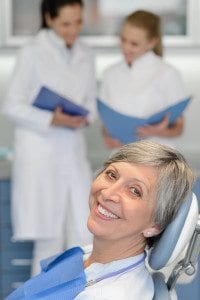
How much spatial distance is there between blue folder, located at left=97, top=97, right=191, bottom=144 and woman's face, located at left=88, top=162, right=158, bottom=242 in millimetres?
1323

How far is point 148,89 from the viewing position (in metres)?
3.63

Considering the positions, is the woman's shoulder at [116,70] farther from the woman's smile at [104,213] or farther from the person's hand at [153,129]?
the woman's smile at [104,213]

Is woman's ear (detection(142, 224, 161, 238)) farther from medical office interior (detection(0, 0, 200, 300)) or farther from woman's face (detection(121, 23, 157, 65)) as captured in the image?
medical office interior (detection(0, 0, 200, 300))

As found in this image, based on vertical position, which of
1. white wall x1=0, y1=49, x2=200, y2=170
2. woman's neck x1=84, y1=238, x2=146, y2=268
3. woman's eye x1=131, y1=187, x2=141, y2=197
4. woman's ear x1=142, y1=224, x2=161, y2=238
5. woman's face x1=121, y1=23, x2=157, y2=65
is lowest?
white wall x1=0, y1=49, x2=200, y2=170

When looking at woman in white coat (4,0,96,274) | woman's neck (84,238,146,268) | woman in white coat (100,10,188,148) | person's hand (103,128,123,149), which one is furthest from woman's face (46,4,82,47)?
woman's neck (84,238,146,268)

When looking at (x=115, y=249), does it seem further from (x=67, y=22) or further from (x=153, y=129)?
(x=67, y=22)

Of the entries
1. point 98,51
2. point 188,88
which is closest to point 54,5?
point 98,51

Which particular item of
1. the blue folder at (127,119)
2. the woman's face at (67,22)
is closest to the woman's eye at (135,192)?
the blue folder at (127,119)

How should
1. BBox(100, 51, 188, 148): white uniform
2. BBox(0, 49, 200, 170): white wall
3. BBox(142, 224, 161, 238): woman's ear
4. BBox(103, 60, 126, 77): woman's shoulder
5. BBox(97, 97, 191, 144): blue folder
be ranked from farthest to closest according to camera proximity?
BBox(0, 49, 200, 170): white wall
BBox(103, 60, 126, 77): woman's shoulder
BBox(100, 51, 188, 148): white uniform
BBox(97, 97, 191, 144): blue folder
BBox(142, 224, 161, 238): woman's ear

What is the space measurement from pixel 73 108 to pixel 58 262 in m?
1.37

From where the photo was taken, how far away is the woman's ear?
6.90ft

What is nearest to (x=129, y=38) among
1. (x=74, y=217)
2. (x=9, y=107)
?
(x=9, y=107)

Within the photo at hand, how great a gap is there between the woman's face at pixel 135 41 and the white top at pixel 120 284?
62.7 inches

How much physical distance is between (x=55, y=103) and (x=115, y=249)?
1.52 m
